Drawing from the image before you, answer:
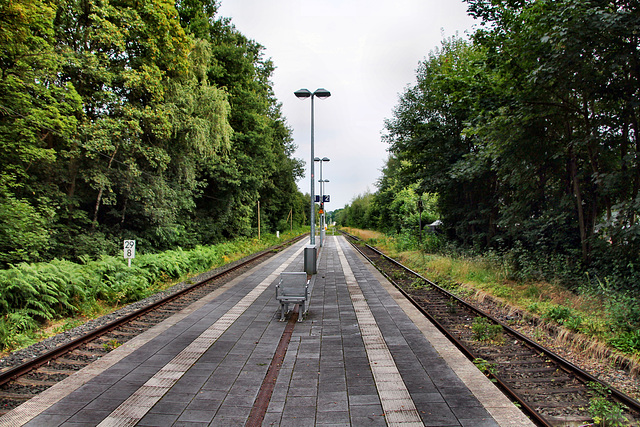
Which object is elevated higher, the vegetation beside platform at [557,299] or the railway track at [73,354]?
the vegetation beside platform at [557,299]

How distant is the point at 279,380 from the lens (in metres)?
4.47

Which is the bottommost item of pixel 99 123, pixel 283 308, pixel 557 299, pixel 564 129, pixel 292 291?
pixel 283 308

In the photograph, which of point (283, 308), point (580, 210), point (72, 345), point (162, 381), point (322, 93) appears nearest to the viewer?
point (162, 381)

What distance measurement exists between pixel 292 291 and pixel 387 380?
3614mm

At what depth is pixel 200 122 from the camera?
672 inches

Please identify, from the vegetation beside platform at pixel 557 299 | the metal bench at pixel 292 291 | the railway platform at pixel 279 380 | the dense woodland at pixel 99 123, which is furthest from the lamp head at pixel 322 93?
the railway platform at pixel 279 380

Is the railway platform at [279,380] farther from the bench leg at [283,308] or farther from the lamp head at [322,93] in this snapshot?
the lamp head at [322,93]

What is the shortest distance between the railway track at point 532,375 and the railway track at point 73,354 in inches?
224

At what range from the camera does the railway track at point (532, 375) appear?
3660 mm

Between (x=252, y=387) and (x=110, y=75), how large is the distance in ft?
44.9

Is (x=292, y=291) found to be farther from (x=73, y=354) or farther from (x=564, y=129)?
(x=564, y=129)

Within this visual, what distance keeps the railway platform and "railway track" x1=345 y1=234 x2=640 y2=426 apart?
0.27 metres

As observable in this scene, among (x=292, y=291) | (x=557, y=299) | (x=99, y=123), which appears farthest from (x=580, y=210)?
(x=99, y=123)

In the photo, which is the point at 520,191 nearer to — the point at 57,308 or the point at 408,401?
the point at 408,401
